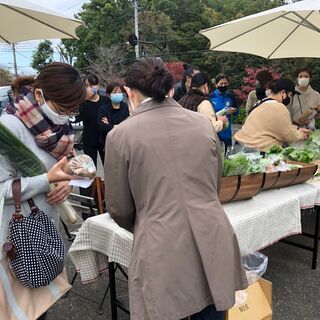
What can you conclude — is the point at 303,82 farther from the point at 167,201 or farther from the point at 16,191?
the point at 16,191

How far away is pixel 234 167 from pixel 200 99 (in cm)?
161

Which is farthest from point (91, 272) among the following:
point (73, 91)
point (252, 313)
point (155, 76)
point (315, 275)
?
point (315, 275)

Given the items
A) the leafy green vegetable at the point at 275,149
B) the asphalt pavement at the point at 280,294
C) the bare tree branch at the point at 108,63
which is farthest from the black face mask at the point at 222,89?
the bare tree branch at the point at 108,63

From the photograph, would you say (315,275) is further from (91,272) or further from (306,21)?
(306,21)

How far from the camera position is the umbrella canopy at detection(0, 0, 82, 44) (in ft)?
10.4

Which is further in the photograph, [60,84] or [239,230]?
[239,230]

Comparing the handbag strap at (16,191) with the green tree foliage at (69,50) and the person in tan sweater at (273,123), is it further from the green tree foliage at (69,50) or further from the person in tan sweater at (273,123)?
the green tree foliage at (69,50)

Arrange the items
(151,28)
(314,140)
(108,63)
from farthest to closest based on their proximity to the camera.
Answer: (151,28) → (108,63) → (314,140)

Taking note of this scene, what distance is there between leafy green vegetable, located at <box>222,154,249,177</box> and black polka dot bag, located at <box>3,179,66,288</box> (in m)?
1.18

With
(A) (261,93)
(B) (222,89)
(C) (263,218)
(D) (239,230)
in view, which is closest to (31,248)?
(D) (239,230)

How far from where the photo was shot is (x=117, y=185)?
1501mm

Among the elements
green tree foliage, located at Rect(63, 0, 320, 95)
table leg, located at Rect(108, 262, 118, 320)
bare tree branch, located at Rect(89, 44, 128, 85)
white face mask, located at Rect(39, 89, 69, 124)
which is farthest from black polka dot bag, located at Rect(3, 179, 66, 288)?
bare tree branch, located at Rect(89, 44, 128, 85)

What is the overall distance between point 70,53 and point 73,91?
1623 inches

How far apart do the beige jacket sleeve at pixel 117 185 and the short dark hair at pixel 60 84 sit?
356mm
